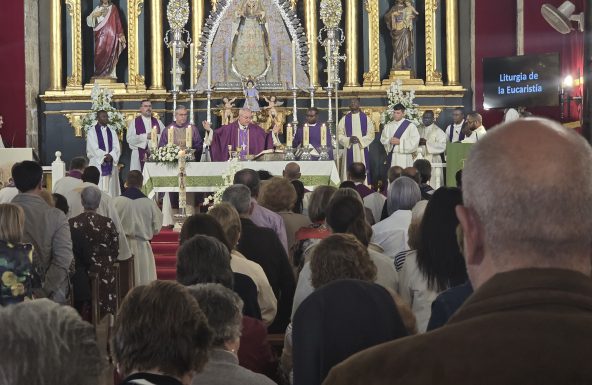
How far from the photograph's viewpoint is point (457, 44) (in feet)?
65.7

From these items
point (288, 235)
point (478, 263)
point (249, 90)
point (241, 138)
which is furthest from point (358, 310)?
point (249, 90)

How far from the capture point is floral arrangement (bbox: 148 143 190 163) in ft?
50.5

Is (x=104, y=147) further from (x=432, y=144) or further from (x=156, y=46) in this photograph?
(x=432, y=144)

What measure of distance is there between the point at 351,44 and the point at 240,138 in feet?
12.5

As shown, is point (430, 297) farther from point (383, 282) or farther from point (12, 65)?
point (12, 65)

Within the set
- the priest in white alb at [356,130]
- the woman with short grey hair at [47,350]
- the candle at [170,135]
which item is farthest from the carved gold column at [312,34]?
the woman with short grey hair at [47,350]

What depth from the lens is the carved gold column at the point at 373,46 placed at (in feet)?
65.5

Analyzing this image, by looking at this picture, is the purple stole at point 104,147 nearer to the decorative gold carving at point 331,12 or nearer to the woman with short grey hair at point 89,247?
the decorative gold carving at point 331,12

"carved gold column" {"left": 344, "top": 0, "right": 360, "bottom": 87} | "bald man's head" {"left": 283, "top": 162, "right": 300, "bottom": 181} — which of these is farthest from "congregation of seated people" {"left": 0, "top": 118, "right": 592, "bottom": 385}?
"carved gold column" {"left": 344, "top": 0, "right": 360, "bottom": 87}

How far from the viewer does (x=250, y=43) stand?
19.8 metres

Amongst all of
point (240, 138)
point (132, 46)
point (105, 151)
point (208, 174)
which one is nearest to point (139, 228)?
point (208, 174)

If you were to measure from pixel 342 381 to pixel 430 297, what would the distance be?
11.4ft

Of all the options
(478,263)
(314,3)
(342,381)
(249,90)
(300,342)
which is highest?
(314,3)

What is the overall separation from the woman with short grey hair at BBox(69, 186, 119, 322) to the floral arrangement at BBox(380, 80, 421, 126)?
1069 cm
